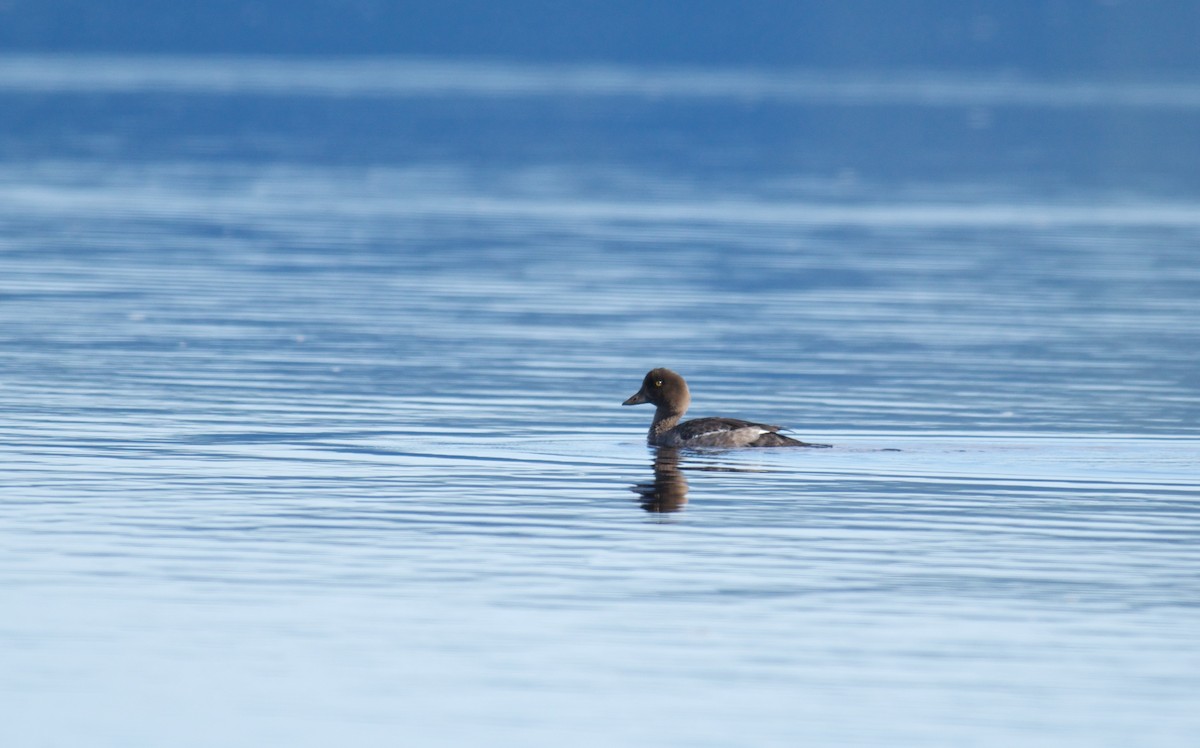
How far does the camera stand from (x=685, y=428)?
2020 cm

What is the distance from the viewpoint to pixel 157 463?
1847 centimetres

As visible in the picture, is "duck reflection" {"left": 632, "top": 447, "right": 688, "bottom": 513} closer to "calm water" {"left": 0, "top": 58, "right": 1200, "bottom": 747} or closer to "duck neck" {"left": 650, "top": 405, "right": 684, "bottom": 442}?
"calm water" {"left": 0, "top": 58, "right": 1200, "bottom": 747}

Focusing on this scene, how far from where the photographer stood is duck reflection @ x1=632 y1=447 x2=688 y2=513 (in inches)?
678

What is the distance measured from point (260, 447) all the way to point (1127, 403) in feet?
27.6

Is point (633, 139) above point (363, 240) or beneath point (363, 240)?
above

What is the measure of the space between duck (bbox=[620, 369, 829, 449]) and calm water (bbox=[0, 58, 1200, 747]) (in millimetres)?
214

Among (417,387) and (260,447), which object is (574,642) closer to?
(260,447)

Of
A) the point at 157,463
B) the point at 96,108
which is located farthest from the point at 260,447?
the point at 96,108

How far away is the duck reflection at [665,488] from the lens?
56.5 feet

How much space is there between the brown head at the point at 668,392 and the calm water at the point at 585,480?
0.50 meters

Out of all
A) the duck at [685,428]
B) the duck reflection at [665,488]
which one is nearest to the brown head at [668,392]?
the duck at [685,428]

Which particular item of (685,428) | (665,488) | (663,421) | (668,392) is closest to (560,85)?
(668,392)

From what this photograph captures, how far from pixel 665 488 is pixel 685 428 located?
2.23m

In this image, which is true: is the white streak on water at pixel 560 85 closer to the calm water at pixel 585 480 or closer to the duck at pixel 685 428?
the calm water at pixel 585 480
